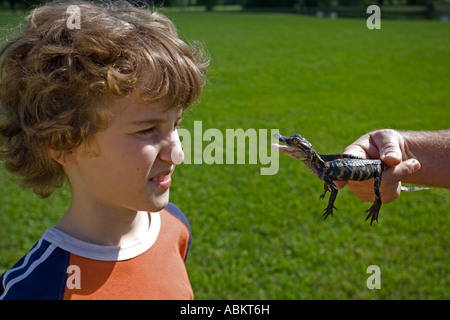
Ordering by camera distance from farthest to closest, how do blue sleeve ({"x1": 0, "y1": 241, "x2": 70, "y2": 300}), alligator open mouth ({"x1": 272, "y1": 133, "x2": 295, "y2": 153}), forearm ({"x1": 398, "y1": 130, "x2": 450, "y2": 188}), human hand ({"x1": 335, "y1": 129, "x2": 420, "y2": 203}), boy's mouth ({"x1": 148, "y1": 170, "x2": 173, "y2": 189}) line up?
forearm ({"x1": 398, "y1": 130, "x2": 450, "y2": 188}) < human hand ({"x1": 335, "y1": 129, "x2": 420, "y2": 203}) < boy's mouth ({"x1": 148, "y1": 170, "x2": 173, "y2": 189}) < blue sleeve ({"x1": 0, "y1": 241, "x2": 70, "y2": 300}) < alligator open mouth ({"x1": 272, "y1": 133, "x2": 295, "y2": 153})

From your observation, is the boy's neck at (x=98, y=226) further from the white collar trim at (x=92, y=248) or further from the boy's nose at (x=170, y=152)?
the boy's nose at (x=170, y=152)

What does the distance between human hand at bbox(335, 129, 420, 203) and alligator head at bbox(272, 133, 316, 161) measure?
23.0 inches

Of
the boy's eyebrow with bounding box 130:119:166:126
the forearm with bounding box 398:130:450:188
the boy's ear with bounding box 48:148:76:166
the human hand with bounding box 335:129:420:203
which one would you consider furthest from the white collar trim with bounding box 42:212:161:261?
the forearm with bounding box 398:130:450:188

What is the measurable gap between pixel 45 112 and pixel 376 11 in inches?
87.9

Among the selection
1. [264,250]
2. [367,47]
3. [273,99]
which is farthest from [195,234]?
[367,47]

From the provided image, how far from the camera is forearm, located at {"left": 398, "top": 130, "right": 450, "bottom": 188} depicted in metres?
3.08

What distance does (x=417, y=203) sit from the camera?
720cm

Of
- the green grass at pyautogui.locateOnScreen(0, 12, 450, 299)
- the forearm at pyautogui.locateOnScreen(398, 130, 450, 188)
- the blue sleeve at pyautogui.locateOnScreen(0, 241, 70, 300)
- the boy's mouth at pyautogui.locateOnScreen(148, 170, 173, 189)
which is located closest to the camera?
the blue sleeve at pyautogui.locateOnScreen(0, 241, 70, 300)

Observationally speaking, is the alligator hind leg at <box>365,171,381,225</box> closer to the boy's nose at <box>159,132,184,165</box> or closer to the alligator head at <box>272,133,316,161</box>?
the alligator head at <box>272,133,316,161</box>

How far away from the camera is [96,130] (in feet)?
7.45

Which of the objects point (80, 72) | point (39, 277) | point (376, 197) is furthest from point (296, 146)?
point (39, 277)

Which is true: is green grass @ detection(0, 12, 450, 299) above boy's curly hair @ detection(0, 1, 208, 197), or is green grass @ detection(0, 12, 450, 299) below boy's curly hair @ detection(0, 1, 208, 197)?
below

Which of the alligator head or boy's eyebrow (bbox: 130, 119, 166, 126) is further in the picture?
boy's eyebrow (bbox: 130, 119, 166, 126)

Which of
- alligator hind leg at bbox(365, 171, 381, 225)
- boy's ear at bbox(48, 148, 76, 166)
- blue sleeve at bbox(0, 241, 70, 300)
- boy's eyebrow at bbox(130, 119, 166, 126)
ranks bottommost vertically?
blue sleeve at bbox(0, 241, 70, 300)
